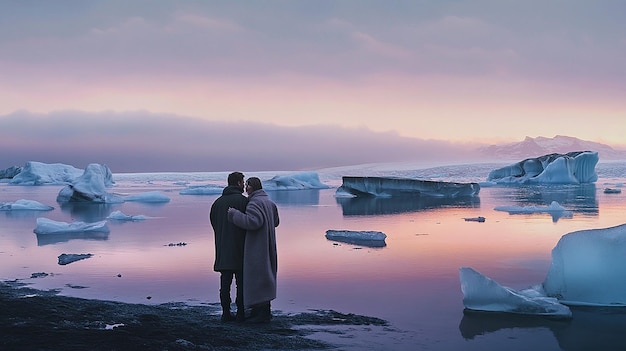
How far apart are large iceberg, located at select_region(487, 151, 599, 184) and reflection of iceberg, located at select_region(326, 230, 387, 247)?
28.9 meters

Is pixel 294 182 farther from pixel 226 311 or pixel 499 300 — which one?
pixel 226 311

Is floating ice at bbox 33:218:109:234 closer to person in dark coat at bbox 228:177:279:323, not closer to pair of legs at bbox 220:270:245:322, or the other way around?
pair of legs at bbox 220:270:245:322

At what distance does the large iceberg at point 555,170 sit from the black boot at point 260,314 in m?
34.6

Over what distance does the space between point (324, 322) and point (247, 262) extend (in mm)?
734

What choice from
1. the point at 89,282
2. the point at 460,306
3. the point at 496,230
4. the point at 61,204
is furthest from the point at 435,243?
the point at 61,204

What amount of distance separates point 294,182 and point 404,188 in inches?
424

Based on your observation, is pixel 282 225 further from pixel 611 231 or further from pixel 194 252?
pixel 611 231

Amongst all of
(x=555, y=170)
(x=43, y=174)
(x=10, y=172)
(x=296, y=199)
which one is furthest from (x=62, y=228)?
(x=10, y=172)

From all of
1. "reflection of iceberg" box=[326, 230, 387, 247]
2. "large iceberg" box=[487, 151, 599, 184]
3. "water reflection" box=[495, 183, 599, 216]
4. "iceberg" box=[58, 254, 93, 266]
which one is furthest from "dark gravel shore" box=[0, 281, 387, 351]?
"large iceberg" box=[487, 151, 599, 184]

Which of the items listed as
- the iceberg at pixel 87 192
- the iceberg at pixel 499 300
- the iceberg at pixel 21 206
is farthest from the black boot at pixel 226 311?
the iceberg at pixel 87 192

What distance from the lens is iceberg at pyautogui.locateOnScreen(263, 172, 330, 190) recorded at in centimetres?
3450

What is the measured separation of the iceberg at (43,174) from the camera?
176ft

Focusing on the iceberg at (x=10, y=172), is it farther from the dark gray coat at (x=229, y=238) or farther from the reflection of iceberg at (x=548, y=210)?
the dark gray coat at (x=229, y=238)

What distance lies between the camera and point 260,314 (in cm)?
468
